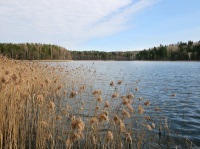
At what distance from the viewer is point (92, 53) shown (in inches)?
5591

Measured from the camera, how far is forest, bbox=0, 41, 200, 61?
72.2 metres

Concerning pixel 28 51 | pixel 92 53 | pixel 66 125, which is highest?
pixel 92 53

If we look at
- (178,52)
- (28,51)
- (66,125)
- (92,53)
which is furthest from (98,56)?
(66,125)

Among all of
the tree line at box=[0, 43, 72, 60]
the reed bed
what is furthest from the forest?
the reed bed

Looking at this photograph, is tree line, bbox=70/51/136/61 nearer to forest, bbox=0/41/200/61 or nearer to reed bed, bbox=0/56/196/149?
forest, bbox=0/41/200/61

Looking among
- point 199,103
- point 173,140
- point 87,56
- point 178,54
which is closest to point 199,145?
point 173,140

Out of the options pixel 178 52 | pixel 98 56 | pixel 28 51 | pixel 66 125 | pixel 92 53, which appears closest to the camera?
pixel 66 125

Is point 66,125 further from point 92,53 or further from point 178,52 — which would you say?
point 92,53

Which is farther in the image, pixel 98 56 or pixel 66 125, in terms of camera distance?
pixel 98 56

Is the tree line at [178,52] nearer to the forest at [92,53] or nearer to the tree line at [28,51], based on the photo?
the forest at [92,53]

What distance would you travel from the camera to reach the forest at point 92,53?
72.2 m

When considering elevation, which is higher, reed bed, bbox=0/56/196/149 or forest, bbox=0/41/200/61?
forest, bbox=0/41/200/61

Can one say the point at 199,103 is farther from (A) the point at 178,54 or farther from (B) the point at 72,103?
(A) the point at 178,54

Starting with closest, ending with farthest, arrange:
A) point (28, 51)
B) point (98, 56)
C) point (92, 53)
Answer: point (28, 51) < point (98, 56) < point (92, 53)
